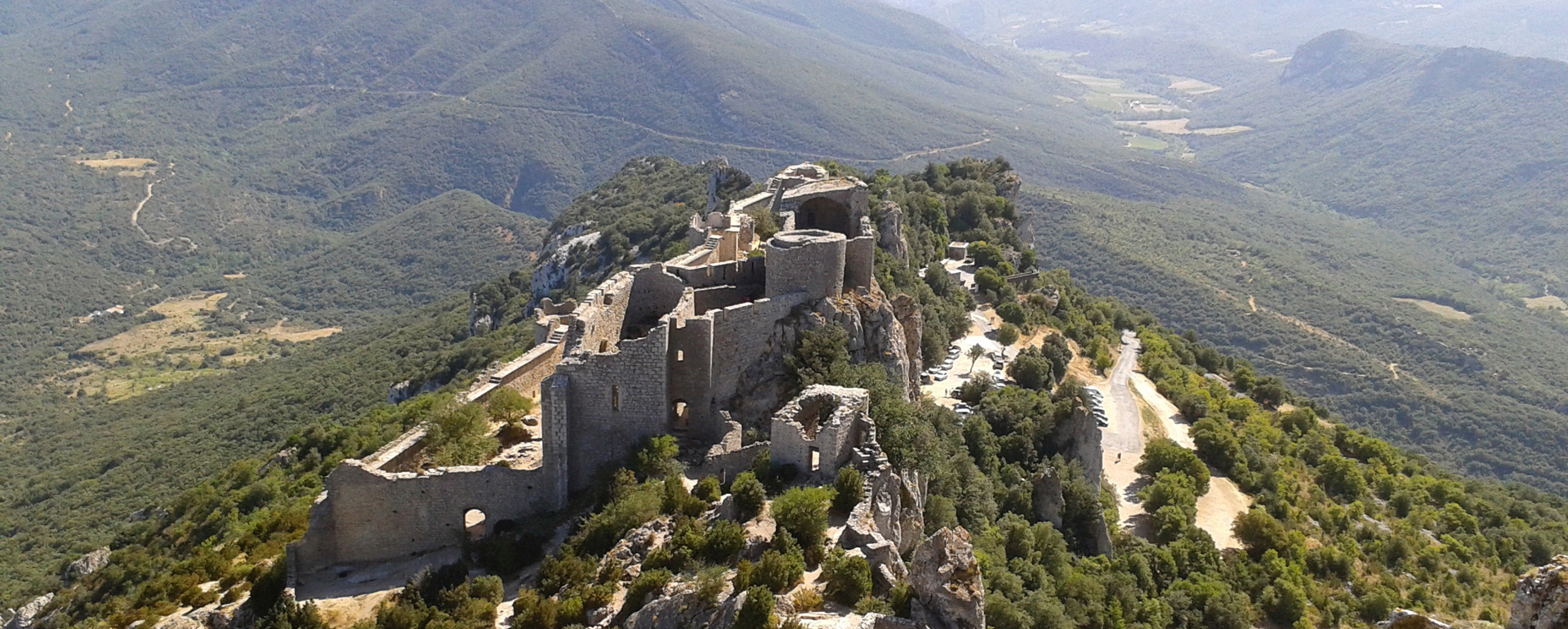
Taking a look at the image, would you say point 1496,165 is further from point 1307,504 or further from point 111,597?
point 111,597

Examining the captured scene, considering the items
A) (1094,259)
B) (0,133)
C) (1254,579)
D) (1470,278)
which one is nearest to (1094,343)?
(1254,579)

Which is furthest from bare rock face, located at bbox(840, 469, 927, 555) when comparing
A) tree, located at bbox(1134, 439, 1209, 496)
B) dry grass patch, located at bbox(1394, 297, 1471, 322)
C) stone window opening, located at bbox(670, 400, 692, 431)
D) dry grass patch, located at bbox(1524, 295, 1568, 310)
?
dry grass patch, located at bbox(1524, 295, 1568, 310)

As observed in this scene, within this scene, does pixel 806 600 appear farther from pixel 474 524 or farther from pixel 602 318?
pixel 602 318

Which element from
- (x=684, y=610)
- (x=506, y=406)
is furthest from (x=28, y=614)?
(x=684, y=610)

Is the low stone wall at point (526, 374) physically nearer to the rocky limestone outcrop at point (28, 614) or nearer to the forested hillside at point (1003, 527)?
the forested hillside at point (1003, 527)

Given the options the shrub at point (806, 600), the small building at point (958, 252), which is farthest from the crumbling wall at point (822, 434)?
the small building at point (958, 252)
